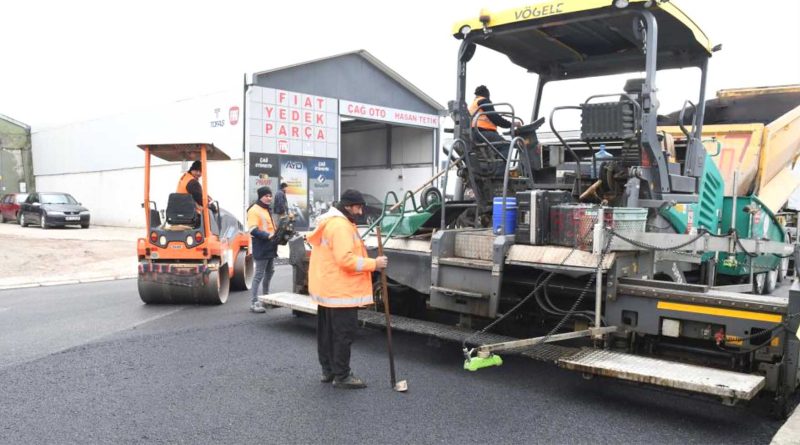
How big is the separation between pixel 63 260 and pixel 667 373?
13.0 meters

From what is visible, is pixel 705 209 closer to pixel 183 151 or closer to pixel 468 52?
pixel 468 52

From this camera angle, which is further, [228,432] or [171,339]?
[171,339]

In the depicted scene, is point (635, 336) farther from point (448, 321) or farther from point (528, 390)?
point (448, 321)

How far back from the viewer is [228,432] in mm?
3916

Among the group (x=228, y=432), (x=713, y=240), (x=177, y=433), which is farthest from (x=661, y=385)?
(x=177, y=433)

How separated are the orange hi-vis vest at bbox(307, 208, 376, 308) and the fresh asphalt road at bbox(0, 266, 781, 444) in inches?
27.0

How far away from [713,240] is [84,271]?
36.5 feet

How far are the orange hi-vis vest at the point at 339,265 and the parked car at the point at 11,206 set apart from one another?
79.3ft

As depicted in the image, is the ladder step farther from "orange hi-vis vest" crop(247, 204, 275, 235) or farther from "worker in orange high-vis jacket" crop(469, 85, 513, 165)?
"orange hi-vis vest" crop(247, 204, 275, 235)

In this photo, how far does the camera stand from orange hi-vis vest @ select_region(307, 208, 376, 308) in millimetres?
4680

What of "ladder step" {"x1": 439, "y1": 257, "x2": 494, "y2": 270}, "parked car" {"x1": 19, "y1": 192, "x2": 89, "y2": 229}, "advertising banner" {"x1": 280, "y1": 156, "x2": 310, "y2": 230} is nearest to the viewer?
"ladder step" {"x1": 439, "y1": 257, "x2": 494, "y2": 270}

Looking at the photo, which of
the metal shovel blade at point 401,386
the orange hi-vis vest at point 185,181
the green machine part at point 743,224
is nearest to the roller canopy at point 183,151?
the orange hi-vis vest at point 185,181

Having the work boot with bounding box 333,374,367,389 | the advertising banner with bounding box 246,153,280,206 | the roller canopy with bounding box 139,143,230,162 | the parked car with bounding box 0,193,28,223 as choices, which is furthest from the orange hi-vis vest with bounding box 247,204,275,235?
the parked car with bounding box 0,193,28,223

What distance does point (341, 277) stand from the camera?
187 inches
